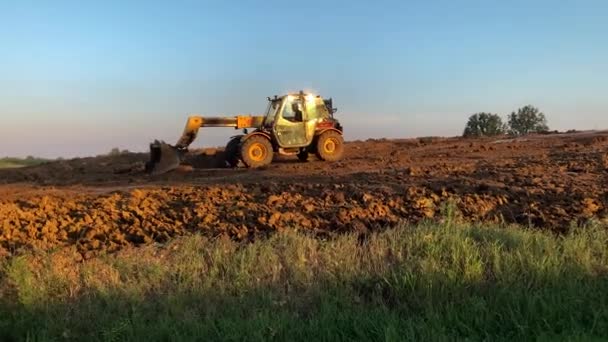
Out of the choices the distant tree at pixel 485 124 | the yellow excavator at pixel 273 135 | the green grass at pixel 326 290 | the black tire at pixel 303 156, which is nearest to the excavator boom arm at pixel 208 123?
the yellow excavator at pixel 273 135

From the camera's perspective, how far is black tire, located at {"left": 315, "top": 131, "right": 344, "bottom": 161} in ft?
62.9

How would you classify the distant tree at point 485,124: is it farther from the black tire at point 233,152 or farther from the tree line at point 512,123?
the black tire at point 233,152

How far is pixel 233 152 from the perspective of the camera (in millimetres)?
18609

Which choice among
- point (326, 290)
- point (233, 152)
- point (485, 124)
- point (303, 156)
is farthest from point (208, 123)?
point (485, 124)

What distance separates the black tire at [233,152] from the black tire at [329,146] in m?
2.44

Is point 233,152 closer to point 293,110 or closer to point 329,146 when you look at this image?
point 293,110

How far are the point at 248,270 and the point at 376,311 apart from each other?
1738 mm

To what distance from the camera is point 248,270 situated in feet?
22.3

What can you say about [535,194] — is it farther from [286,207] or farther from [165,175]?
[165,175]

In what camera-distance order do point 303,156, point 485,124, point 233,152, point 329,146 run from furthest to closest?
point 485,124
point 303,156
point 329,146
point 233,152

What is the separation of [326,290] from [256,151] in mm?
12058

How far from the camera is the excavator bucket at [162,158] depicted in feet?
58.1

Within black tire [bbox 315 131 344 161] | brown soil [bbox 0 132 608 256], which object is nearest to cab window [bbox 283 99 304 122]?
black tire [bbox 315 131 344 161]

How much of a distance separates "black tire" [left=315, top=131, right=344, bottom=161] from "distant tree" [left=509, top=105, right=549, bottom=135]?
20.3 metres
